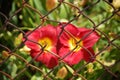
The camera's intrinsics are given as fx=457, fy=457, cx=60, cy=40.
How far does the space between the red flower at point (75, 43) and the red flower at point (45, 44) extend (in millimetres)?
53

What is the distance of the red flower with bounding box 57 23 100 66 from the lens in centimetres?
205

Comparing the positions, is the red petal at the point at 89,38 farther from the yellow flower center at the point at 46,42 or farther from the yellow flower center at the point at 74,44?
the yellow flower center at the point at 46,42

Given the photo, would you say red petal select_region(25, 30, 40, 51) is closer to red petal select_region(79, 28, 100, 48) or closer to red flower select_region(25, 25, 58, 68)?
red flower select_region(25, 25, 58, 68)

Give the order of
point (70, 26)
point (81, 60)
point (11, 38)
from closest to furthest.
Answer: point (70, 26) → point (81, 60) → point (11, 38)

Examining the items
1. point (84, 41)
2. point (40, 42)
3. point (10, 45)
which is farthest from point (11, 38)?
point (84, 41)

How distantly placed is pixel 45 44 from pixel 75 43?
0.16m

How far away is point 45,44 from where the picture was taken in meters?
2.12

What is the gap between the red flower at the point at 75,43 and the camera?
205cm

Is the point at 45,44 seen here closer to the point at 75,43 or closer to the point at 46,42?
the point at 46,42

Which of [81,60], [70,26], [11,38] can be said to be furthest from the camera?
[11,38]

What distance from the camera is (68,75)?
2.26m

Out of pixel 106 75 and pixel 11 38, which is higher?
pixel 11 38

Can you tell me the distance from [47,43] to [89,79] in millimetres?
289

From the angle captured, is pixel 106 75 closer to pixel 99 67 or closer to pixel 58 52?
pixel 99 67
